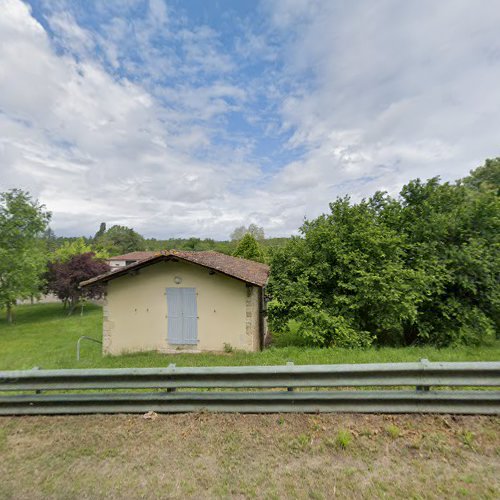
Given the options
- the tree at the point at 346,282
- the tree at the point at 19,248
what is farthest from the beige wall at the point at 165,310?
the tree at the point at 19,248

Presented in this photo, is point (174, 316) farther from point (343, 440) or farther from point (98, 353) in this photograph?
point (343, 440)

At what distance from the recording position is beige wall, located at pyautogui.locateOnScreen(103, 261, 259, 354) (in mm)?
9562

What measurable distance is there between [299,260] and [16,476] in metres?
8.71

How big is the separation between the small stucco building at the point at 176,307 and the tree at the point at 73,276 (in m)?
17.4

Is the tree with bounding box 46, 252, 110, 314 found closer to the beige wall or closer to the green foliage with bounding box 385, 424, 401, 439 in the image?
the beige wall

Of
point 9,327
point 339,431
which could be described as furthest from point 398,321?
point 9,327

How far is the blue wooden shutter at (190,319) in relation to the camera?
970 centimetres

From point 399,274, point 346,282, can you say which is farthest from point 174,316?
point 399,274

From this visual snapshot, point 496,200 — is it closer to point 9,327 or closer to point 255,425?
point 255,425

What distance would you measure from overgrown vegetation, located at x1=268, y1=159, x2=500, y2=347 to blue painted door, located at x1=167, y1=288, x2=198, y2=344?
2812 mm

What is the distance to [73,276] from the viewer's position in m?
24.8

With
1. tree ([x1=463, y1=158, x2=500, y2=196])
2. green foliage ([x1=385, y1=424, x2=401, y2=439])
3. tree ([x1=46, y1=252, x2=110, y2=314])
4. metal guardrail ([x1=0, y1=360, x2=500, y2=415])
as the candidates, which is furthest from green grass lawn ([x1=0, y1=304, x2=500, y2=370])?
tree ([x1=463, y1=158, x2=500, y2=196])

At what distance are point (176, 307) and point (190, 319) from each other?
65cm

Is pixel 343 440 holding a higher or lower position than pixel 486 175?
lower
